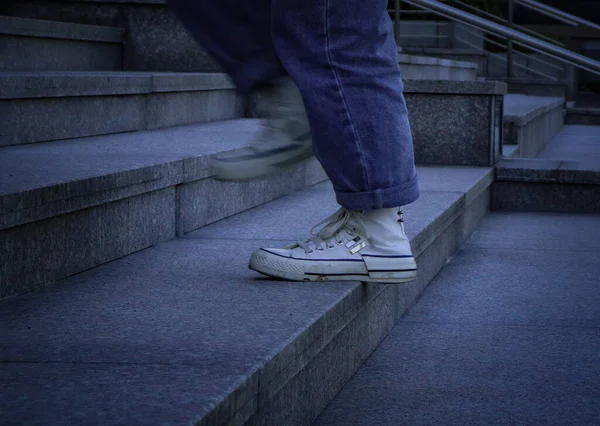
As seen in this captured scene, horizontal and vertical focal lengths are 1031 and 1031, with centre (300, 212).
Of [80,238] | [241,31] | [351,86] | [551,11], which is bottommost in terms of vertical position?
[80,238]

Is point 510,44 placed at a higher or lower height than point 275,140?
higher

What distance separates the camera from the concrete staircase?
1.44 metres

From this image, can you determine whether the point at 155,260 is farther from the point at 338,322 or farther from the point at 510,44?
the point at 510,44

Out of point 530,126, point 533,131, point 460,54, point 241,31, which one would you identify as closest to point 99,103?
point 241,31

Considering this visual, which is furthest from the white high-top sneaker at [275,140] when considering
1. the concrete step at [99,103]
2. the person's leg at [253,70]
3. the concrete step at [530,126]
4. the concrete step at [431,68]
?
the concrete step at [431,68]

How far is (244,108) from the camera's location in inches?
181

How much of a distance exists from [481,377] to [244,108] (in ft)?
8.50

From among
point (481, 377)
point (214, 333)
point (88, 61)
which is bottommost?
point (481, 377)

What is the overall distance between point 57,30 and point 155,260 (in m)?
2.05

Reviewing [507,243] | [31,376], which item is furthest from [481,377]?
[507,243]

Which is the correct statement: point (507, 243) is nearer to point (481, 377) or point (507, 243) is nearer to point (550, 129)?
point (481, 377)

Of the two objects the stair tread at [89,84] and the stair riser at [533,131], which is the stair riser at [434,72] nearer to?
the stair riser at [533,131]

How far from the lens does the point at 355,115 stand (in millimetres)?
1962

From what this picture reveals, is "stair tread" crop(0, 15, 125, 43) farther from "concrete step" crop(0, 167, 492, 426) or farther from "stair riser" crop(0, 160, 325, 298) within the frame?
"concrete step" crop(0, 167, 492, 426)
